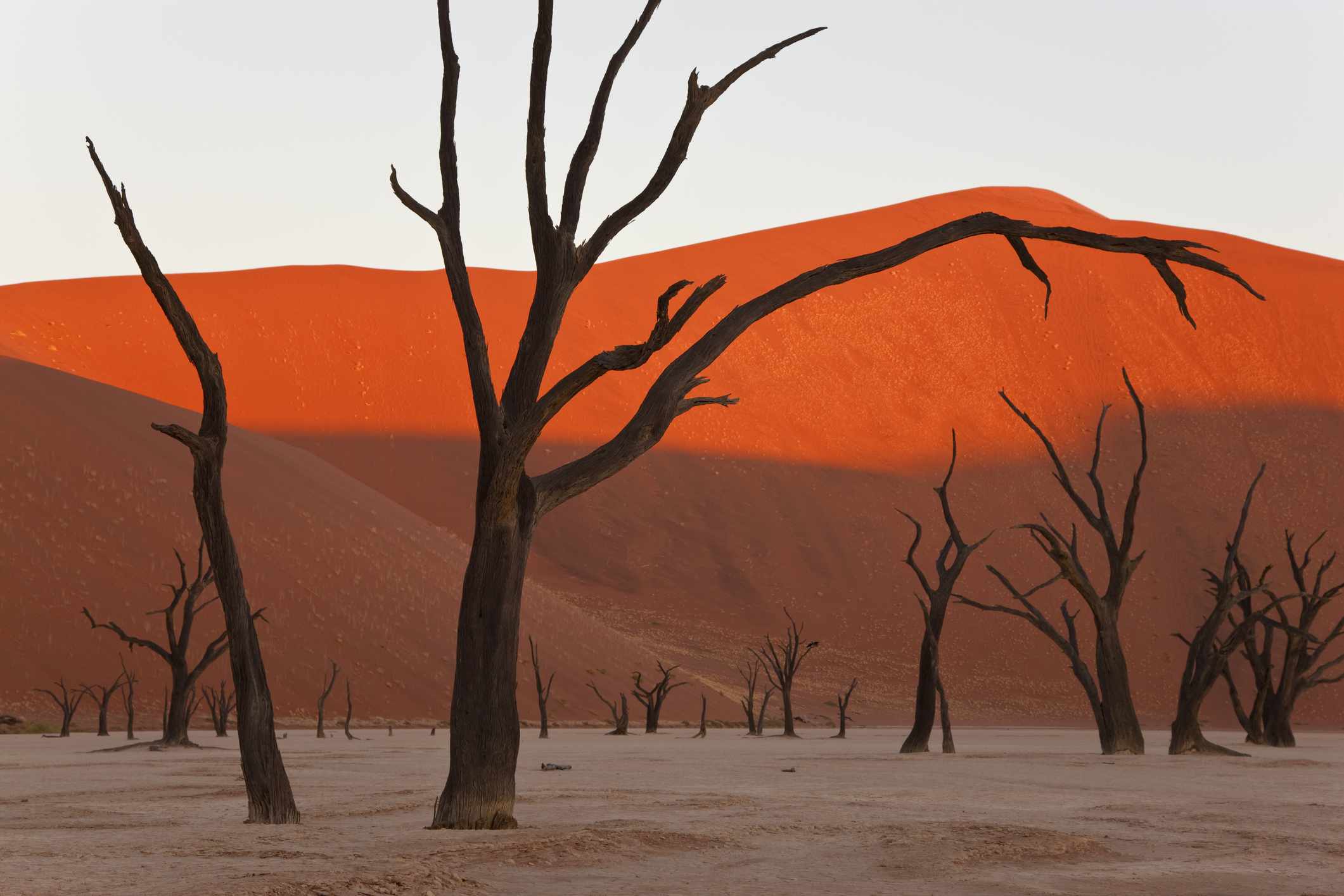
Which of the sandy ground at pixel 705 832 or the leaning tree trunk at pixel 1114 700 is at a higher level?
the leaning tree trunk at pixel 1114 700

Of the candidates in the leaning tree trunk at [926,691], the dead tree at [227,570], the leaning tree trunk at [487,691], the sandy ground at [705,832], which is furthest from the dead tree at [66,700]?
the leaning tree trunk at [487,691]

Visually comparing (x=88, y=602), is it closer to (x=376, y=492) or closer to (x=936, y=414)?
(x=376, y=492)

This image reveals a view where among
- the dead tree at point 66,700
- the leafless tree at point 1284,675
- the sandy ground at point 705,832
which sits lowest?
the sandy ground at point 705,832

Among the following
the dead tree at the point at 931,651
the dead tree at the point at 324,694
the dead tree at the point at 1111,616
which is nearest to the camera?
Result: the dead tree at the point at 1111,616

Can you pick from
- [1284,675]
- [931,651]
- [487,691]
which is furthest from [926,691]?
[487,691]

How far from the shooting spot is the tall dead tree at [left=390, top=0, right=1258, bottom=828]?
952 centimetres

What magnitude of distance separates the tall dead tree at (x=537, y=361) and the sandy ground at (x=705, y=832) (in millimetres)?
704

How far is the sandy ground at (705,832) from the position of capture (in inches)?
287

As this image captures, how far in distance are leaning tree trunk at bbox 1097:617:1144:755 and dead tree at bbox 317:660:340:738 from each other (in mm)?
13499

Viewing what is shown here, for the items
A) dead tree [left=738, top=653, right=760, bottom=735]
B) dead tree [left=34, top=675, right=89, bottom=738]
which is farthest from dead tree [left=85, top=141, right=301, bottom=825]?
dead tree [left=738, top=653, right=760, bottom=735]

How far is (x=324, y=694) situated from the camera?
30.2 metres

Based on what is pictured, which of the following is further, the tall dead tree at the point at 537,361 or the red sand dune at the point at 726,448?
the red sand dune at the point at 726,448

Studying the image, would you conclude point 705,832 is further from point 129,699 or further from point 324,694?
point 324,694

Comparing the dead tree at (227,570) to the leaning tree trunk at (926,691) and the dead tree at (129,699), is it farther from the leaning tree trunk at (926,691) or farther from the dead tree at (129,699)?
the dead tree at (129,699)
